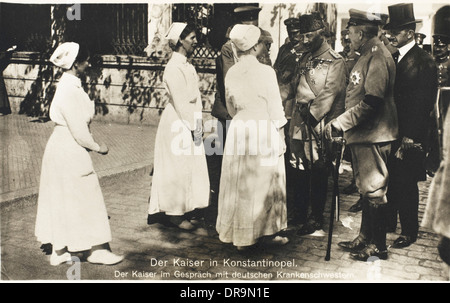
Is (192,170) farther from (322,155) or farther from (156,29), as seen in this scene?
(156,29)

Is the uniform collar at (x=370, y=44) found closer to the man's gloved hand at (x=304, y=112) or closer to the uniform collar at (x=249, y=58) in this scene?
the man's gloved hand at (x=304, y=112)

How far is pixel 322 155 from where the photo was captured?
5219 millimetres

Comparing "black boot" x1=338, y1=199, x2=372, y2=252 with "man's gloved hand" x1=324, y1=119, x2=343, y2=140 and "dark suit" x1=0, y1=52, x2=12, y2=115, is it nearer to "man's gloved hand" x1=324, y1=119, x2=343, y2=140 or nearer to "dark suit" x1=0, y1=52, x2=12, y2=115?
"man's gloved hand" x1=324, y1=119, x2=343, y2=140

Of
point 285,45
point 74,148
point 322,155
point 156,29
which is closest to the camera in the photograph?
point 74,148

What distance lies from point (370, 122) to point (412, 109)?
419mm

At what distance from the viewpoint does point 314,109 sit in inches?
201

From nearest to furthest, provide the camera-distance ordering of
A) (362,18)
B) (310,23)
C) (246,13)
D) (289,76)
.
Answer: (362,18), (310,23), (289,76), (246,13)

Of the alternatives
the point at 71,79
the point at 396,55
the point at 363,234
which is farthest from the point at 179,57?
the point at 363,234

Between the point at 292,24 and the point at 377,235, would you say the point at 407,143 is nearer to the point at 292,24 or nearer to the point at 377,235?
the point at 377,235

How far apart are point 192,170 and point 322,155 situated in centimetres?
138

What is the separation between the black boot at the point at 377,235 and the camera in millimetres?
4711

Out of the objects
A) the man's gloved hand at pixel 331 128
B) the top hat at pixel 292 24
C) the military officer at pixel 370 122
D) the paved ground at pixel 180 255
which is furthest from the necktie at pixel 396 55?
the paved ground at pixel 180 255

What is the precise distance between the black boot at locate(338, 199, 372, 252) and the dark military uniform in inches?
16.1

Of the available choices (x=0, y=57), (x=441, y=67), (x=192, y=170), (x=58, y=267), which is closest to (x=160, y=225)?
(x=192, y=170)
